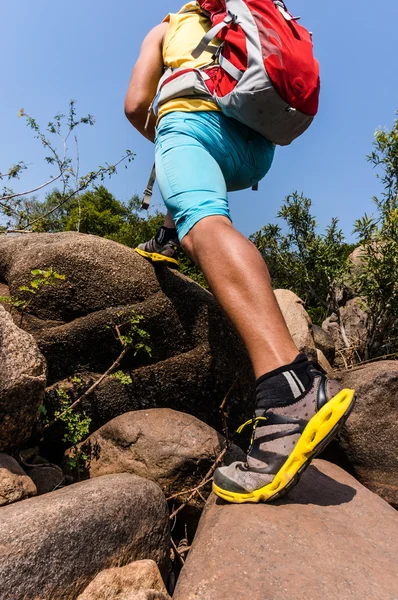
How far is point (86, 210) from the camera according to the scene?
1916 cm

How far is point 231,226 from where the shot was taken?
7.02 ft

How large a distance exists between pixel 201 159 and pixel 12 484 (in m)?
1.76

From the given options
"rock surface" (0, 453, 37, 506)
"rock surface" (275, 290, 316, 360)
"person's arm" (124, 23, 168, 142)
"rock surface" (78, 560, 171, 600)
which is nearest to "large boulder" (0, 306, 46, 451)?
"rock surface" (0, 453, 37, 506)

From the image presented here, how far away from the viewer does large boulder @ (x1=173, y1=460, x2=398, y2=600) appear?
139 centimetres

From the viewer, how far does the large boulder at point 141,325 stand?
310 cm

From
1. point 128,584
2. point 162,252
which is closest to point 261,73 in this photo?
point 162,252

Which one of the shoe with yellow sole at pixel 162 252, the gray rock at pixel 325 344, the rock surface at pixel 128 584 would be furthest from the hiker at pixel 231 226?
the gray rock at pixel 325 344

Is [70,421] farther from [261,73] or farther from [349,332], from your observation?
[349,332]

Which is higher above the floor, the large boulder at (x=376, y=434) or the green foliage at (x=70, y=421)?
the green foliage at (x=70, y=421)

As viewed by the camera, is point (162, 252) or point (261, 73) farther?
point (162, 252)

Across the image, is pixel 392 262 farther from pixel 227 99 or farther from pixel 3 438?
pixel 3 438

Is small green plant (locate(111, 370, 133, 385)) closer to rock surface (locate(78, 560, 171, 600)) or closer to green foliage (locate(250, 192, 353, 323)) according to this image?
rock surface (locate(78, 560, 171, 600))

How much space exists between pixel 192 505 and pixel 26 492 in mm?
953

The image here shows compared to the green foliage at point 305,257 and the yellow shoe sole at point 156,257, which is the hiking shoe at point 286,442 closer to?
A: the yellow shoe sole at point 156,257
